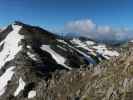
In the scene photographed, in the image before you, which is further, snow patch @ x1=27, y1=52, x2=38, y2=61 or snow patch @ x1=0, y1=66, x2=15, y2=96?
snow patch @ x1=27, y1=52, x2=38, y2=61

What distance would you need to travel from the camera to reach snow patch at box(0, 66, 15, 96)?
136750 mm

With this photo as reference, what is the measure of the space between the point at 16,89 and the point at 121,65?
2239 inches

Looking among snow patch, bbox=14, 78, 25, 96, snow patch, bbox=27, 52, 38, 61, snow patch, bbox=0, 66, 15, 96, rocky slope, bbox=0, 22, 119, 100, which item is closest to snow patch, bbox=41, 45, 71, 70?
rocky slope, bbox=0, 22, 119, 100

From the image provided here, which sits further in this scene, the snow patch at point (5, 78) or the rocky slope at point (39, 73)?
the snow patch at point (5, 78)

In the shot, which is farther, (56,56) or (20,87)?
(56,56)

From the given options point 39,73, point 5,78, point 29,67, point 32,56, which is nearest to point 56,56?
point 32,56

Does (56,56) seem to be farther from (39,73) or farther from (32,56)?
(39,73)

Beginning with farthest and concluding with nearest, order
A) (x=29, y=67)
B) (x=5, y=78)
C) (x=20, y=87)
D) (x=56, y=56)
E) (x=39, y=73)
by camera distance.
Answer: (x=56, y=56), (x=5, y=78), (x=29, y=67), (x=39, y=73), (x=20, y=87)

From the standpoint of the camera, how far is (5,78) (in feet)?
479

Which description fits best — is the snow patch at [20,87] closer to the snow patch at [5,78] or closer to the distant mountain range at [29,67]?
the distant mountain range at [29,67]

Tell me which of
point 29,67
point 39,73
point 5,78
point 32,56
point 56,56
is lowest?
point 5,78

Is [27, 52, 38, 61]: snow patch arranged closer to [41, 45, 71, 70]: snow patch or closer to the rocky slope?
the rocky slope

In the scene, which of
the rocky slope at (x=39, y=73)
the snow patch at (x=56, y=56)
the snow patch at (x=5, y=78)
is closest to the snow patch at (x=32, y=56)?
the rocky slope at (x=39, y=73)

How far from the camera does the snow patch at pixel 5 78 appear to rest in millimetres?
136750
